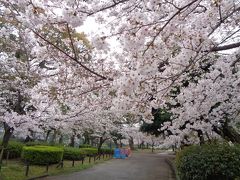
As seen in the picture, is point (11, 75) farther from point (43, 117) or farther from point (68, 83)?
point (68, 83)

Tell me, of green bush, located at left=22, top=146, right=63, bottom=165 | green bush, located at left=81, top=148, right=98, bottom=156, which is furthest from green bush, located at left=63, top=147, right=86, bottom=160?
green bush, located at left=22, top=146, right=63, bottom=165

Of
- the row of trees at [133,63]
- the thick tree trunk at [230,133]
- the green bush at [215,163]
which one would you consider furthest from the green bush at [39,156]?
the thick tree trunk at [230,133]

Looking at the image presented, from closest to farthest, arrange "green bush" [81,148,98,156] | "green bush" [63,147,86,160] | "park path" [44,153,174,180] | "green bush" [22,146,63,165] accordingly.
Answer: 1. "park path" [44,153,174,180]
2. "green bush" [22,146,63,165]
3. "green bush" [63,147,86,160]
4. "green bush" [81,148,98,156]

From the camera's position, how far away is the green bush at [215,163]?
7.44 meters

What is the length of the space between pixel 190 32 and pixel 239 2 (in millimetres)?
1309

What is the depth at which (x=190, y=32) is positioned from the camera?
13.4 ft

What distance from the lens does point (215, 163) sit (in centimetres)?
762

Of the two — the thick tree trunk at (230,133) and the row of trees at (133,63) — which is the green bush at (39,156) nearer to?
the row of trees at (133,63)

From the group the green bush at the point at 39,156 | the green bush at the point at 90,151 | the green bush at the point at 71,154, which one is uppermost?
the green bush at the point at 90,151

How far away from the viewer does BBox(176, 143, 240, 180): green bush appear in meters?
7.44

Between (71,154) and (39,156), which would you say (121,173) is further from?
(71,154)

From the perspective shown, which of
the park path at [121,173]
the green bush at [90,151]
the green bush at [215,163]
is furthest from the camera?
the green bush at [90,151]

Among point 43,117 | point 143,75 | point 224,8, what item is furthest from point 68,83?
point 43,117

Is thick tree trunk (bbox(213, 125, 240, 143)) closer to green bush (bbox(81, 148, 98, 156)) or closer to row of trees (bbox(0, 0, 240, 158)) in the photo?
row of trees (bbox(0, 0, 240, 158))
